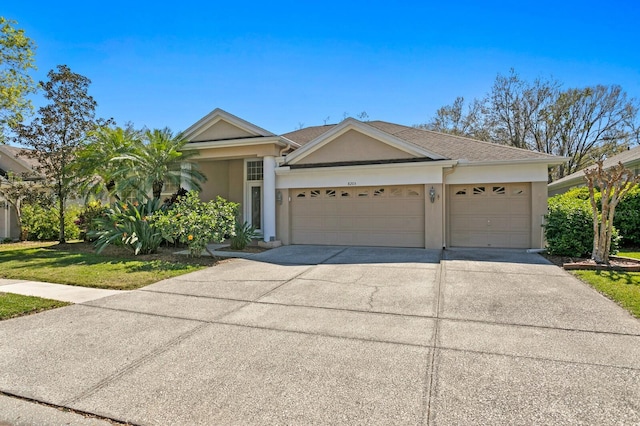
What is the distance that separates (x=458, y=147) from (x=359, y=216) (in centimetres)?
488

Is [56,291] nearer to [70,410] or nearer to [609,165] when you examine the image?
[70,410]

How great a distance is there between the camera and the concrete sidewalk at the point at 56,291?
6.52 metres

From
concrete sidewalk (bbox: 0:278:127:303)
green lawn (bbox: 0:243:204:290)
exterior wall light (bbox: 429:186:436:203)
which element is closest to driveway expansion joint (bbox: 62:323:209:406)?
concrete sidewalk (bbox: 0:278:127:303)

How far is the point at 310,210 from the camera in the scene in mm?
13602

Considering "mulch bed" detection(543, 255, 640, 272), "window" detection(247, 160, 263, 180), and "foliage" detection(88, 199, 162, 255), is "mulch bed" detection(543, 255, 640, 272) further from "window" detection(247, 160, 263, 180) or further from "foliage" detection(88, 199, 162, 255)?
"foliage" detection(88, 199, 162, 255)

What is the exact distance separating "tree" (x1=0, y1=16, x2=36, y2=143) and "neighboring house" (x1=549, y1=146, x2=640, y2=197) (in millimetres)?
24408

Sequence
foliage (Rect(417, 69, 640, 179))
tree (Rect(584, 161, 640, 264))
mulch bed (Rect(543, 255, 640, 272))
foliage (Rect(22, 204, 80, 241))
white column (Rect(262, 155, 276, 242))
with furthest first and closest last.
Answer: foliage (Rect(417, 69, 640, 179)) → foliage (Rect(22, 204, 80, 241)) → white column (Rect(262, 155, 276, 242)) → tree (Rect(584, 161, 640, 264)) → mulch bed (Rect(543, 255, 640, 272))

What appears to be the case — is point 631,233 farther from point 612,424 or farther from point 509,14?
point 612,424

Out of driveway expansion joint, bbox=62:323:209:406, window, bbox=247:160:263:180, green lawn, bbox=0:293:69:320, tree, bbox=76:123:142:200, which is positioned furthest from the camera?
window, bbox=247:160:263:180

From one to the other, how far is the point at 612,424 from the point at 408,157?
10329 millimetres

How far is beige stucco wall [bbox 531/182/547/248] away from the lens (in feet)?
38.4

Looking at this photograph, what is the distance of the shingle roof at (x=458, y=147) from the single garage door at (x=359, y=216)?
223 centimetres

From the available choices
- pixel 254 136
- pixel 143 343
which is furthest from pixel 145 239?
pixel 143 343

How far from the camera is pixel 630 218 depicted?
11844mm
